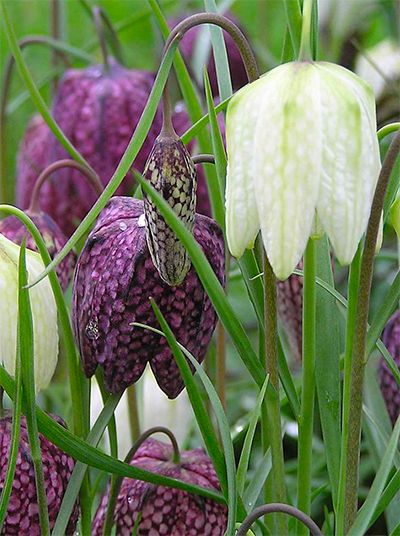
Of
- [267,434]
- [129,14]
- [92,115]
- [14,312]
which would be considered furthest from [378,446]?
[129,14]

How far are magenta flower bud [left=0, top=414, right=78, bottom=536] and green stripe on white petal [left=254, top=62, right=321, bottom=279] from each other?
33 centimetres

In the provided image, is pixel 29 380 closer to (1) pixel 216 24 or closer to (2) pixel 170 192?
(2) pixel 170 192

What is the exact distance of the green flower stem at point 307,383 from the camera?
38.7 inches

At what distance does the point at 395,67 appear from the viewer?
224cm

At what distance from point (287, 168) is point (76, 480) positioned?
373 millimetres

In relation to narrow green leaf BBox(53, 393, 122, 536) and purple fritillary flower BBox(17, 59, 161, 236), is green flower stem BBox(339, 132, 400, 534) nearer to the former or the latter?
narrow green leaf BBox(53, 393, 122, 536)

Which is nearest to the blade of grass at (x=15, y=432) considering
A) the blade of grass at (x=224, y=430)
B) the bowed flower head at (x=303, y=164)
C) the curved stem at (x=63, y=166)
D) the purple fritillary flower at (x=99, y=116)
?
the blade of grass at (x=224, y=430)

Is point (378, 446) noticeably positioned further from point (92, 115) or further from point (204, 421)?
point (92, 115)

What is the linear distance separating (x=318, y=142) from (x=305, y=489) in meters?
0.36

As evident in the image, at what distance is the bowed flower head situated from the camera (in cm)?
85

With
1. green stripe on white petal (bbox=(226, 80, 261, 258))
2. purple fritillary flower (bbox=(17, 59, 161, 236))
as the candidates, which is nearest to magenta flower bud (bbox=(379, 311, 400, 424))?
green stripe on white petal (bbox=(226, 80, 261, 258))

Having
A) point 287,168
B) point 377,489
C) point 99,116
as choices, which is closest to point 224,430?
point 377,489

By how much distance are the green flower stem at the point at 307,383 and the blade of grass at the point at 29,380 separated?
23cm

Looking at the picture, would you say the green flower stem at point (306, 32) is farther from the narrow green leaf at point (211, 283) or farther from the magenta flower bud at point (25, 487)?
the magenta flower bud at point (25, 487)
